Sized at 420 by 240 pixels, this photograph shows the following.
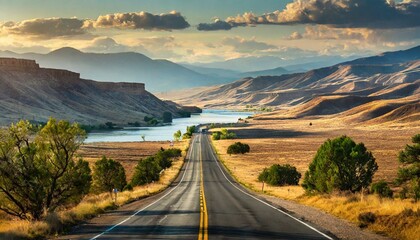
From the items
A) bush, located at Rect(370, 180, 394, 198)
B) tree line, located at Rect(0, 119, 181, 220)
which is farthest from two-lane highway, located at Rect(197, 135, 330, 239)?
A: bush, located at Rect(370, 180, 394, 198)

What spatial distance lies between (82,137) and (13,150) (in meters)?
3.88

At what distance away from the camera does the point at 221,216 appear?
25.3 meters

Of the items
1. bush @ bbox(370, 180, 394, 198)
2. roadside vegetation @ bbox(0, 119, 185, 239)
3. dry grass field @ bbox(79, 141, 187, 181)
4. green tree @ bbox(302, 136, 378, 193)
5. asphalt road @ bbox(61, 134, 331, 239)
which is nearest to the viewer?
asphalt road @ bbox(61, 134, 331, 239)

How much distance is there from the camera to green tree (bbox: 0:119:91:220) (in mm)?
24984

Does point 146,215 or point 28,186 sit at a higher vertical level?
point 28,186

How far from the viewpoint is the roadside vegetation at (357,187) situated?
1992cm

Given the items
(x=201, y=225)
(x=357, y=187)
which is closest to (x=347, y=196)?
(x=357, y=187)

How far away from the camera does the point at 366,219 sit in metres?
21.0

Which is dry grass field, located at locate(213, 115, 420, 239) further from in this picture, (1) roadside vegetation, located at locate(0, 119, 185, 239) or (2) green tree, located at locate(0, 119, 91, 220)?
(2) green tree, located at locate(0, 119, 91, 220)

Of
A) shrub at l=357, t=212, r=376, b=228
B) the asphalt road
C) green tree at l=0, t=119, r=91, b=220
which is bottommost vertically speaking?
the asphalt road

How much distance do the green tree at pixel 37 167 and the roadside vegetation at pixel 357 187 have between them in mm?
15482

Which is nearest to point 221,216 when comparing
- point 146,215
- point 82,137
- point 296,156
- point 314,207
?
point 146,215


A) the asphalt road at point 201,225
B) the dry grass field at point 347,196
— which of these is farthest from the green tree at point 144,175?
the asphalt road at point 201,225

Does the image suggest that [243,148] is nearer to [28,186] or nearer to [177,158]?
[177,158]
